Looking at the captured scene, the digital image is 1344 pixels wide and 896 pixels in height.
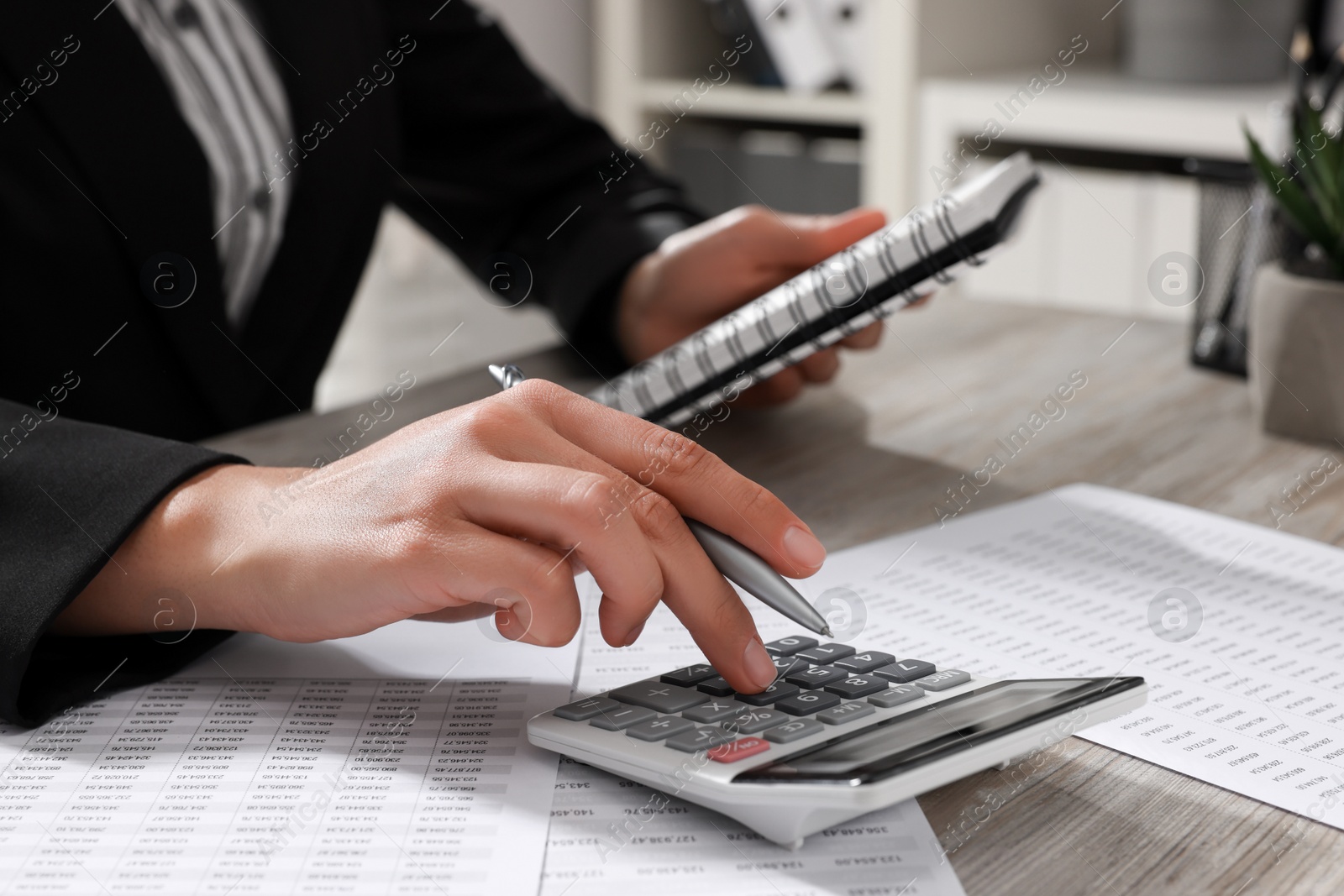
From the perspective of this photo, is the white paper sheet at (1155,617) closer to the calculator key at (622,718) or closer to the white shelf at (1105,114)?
the calculator key at (622,718)

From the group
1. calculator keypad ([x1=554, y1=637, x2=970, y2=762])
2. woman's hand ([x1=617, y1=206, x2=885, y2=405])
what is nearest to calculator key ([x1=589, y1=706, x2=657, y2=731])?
calculator keypad ([x1=554, y1=637, x2=970, y2=762])

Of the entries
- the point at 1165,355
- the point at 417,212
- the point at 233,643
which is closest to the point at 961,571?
the point at 233,643

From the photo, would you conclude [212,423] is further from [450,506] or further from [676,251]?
[450,506]

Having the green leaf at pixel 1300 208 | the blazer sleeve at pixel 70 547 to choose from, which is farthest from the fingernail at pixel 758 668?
the green leaf at pixel 1300 208

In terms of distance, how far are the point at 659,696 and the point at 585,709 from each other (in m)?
0.03

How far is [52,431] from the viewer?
0.53 meters

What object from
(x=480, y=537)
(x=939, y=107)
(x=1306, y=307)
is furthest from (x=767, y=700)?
(x=939, y=107)

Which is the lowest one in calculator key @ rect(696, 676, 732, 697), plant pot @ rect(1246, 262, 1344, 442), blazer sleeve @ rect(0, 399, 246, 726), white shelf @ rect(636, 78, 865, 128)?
white shelf @ rect(636, 78, 865, 128)

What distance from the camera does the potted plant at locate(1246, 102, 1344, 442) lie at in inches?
28.2

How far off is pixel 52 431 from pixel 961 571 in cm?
42

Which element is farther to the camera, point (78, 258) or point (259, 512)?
point (78, 258)

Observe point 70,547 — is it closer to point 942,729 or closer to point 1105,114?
point 942,729

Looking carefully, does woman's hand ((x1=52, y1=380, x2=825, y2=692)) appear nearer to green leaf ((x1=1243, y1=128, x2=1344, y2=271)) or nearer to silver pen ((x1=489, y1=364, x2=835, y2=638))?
silver pen ((x1=489, y1=364, x2=835, y2=638))

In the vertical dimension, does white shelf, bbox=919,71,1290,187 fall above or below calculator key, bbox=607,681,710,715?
below
